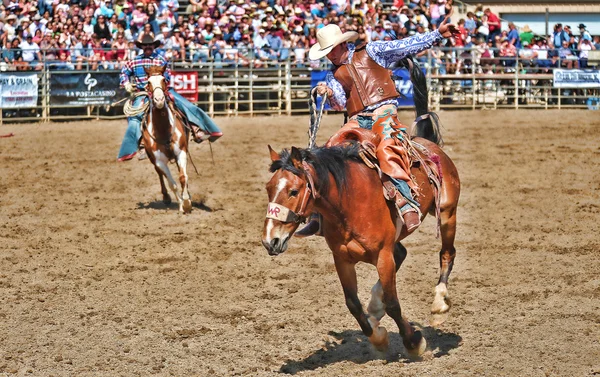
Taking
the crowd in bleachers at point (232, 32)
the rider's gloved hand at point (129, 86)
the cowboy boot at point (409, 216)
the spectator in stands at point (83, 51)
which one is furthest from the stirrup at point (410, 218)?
the spectator in stands at point (83, 51)

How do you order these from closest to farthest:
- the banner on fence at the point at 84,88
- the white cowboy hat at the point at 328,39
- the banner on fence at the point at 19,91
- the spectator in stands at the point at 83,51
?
1. the white cowboy hat at the point at 328,39
2. the banner on fence at the point at 19,91
3. the banner on fence at the point at 84,88
4. the spectator in stands at the point at 83,51

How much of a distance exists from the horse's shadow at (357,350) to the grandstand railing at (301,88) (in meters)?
13.1

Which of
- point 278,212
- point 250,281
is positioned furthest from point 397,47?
point 250,281

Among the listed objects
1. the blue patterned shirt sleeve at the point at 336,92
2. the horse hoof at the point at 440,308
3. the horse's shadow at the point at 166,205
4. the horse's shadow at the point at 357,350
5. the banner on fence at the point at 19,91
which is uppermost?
the blue patterned shirt sleeve at the point at 336,92

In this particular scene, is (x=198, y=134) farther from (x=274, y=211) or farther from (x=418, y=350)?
(x=274, y=211)

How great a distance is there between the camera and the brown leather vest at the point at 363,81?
5.99 m

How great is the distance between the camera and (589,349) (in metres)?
5.64

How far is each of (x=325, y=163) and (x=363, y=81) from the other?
0.97m

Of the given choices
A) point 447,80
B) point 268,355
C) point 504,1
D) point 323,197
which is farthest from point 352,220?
point 504,1

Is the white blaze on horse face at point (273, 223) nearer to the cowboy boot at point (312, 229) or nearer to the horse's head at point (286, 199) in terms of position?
the horse's head at point (286, 199)

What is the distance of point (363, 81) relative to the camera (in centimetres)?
602

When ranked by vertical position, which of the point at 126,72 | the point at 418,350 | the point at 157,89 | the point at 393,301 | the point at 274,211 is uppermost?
the point at 126,72

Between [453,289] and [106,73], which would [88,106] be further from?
[453,289]

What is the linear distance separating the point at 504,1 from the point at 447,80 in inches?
360
